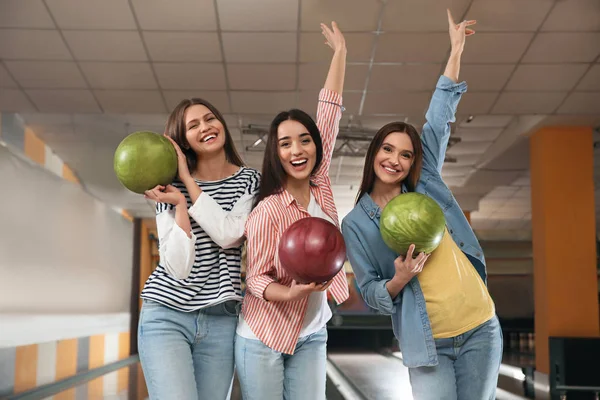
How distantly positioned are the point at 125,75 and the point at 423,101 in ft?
8.42

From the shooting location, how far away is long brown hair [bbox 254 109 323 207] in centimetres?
179

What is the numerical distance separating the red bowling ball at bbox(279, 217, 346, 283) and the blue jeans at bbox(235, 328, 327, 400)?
0.23m

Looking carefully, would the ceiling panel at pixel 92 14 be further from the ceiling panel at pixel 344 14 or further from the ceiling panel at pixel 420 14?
the ceiling panel at pixel 420 14

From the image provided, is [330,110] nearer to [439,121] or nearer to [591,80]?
[439,121]

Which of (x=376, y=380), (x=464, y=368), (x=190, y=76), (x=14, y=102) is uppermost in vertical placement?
(x=190, y=76)

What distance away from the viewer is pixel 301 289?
157 centimetres

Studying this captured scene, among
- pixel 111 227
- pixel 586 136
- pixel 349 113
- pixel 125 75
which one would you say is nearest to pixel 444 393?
pixel 125 75

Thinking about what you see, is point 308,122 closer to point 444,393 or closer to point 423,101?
point 444,393

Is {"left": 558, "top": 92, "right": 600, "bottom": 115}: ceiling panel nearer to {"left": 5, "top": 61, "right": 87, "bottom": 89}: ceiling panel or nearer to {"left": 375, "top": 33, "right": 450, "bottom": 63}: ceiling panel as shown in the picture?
{"left": 375, "top": 33, "right": 450, "bottom": 63}: ceiling panel

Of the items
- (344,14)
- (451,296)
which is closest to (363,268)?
(451,296)

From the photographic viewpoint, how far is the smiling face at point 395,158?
1.86 meters

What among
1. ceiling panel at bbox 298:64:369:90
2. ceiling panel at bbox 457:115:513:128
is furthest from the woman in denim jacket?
ceiling panel at bbox 457:115:513:128

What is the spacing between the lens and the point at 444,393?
5.61 feet

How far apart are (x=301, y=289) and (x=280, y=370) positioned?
0.80ft
